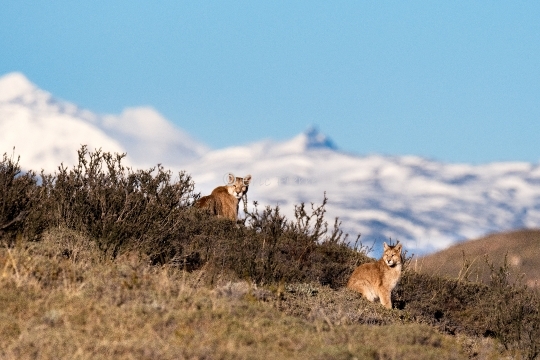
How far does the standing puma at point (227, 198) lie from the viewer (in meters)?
21.1

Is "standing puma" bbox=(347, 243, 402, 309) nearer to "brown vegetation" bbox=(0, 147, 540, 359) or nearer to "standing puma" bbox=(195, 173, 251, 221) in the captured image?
Answer: "brown vegetation" bbox=(0, 147, 540, 359)

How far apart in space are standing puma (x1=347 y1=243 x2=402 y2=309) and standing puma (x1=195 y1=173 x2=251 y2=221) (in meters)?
6.38

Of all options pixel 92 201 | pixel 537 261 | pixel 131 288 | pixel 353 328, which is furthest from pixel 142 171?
pixel 537 261

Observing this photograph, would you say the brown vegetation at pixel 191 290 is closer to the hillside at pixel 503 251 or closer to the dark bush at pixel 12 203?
the dark bush at pixel 12 203

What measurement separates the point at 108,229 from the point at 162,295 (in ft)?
12.1

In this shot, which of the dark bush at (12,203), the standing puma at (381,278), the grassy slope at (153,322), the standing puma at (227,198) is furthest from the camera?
the standing puma at (227,198)

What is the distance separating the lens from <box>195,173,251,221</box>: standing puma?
829 inches

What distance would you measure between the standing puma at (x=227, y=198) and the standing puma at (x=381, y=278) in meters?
6.38

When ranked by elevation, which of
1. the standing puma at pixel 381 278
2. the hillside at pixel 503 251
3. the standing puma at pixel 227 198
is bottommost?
the standing puma at pixel 381 278

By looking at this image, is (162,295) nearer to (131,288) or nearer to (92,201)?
(131,288)

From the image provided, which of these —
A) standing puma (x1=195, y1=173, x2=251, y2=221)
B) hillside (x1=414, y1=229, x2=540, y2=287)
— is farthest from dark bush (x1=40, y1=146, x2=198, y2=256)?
hillside (x1=414, y1=229, x2=540, y2=287)

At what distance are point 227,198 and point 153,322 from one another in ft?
42.7

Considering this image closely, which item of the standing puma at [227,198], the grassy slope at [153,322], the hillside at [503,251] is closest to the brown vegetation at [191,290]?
the grassy slope at [153,322]

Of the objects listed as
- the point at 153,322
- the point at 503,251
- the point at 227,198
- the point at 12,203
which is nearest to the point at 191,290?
the point at 153,322
